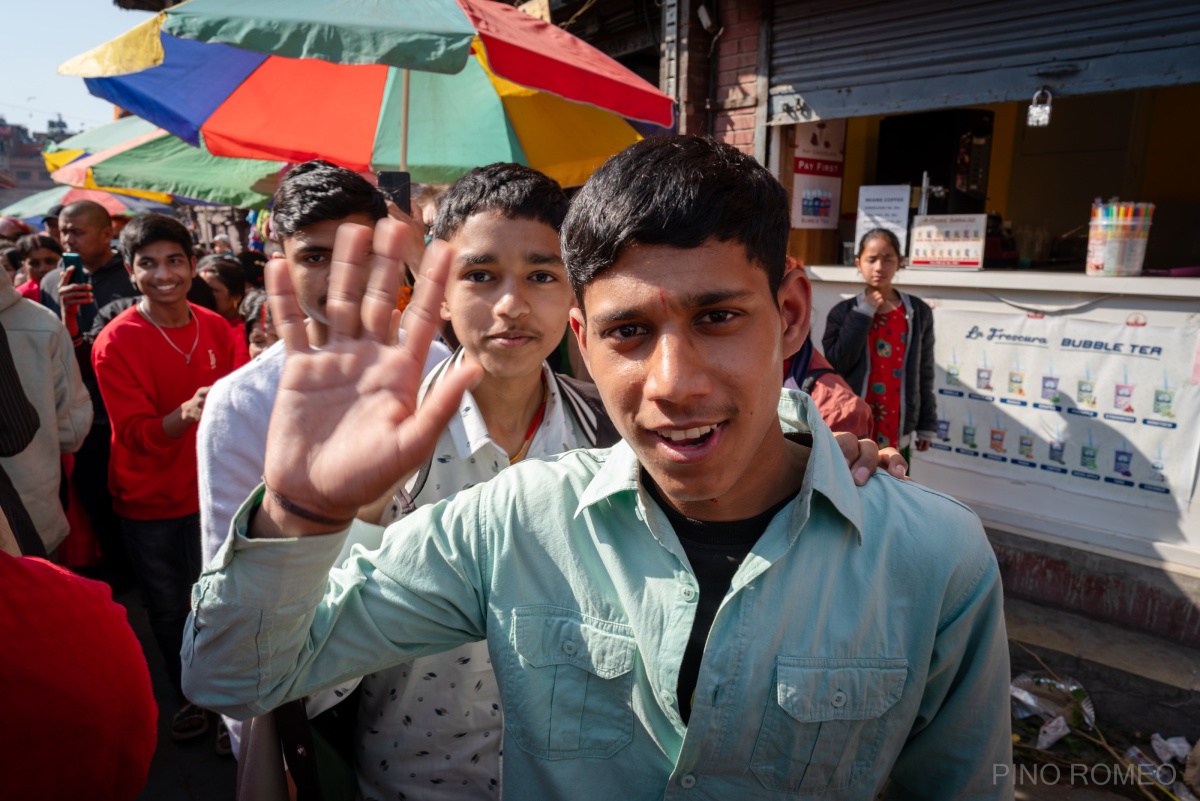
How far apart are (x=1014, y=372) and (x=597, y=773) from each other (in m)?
4.44

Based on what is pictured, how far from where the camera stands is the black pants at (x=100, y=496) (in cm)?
440

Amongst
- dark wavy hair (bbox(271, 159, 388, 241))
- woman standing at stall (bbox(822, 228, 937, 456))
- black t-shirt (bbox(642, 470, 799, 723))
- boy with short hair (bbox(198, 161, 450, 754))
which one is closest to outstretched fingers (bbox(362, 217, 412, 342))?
boy with short hair (bbox(198, 161, 450, 754))

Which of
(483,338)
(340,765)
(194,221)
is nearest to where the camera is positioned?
(340,765)

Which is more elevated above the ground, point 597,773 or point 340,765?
point 597,773

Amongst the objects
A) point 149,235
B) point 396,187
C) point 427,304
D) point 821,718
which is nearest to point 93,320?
point 149,235

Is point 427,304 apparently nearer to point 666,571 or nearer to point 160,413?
point 666,571

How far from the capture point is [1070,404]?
4.47 meters

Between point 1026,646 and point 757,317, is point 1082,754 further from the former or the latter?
point 757,317

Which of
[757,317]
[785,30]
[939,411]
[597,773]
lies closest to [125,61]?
[757,317]

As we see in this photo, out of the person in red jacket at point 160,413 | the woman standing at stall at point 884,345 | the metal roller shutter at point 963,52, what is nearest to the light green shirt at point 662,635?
the person in red jacket at point 160,413

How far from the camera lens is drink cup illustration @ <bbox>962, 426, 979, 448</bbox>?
193 inches

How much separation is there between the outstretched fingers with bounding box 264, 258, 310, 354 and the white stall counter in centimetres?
461

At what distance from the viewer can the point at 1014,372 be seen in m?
4.68

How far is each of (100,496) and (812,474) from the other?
16.1ft
